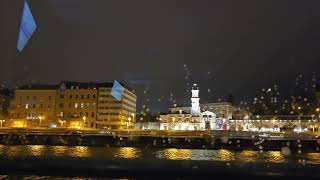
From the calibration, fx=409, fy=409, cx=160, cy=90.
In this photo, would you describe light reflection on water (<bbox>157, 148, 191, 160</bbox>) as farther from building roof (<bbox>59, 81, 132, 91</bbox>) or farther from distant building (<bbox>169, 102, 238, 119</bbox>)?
distant building (<bbox>169, 102, 238, 119</bbox>)

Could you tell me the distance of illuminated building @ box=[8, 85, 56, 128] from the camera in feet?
386

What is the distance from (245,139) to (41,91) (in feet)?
242

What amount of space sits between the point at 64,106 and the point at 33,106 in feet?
29.5

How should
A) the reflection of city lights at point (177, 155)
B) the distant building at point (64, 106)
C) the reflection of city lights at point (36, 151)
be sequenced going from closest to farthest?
the reflection of city lights at point (177, 155) → the reflection of city lights at point (36, 151) → the distant building at point (64, 106)

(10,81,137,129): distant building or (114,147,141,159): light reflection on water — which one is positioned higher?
(10,81,137,129): distant building

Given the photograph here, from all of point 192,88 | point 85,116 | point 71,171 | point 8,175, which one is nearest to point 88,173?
point 71,171

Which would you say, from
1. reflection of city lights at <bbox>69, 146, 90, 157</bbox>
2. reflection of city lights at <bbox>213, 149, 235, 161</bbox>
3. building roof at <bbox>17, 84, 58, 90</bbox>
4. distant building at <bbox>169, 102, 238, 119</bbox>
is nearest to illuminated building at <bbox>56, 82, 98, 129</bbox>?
building roof at <bbox>17, 84, 58, 90</bbox>

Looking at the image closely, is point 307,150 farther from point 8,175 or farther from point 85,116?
point 85,116

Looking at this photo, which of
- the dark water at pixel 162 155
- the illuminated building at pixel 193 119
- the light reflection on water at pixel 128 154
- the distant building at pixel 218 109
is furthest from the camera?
the distant building at pixel 218 109

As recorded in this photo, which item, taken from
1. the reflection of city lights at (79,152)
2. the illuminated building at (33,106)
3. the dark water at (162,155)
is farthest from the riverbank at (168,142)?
the illuminated building at (33,106)

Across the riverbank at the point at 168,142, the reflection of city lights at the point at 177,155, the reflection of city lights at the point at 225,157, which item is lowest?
Answer: the reflection of city lights at the point at 225,157

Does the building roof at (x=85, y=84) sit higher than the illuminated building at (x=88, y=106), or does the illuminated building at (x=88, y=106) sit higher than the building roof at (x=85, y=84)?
the building roof at (x=85, y=84)

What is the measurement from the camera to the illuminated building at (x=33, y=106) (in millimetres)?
117688

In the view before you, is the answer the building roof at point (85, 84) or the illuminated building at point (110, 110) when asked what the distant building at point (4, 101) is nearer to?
the building roof at point (85, 84)
